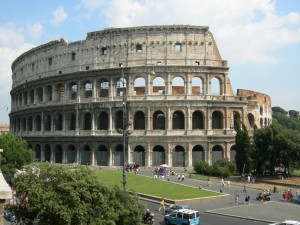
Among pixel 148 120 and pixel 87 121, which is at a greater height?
pixel 87 121

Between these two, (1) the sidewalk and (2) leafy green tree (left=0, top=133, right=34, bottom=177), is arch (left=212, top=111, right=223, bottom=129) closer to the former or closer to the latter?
(1) the sidewalk

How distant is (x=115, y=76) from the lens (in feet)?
158

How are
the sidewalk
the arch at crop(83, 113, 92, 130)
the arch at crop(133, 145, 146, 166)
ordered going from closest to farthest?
the sidewalk
the arch at crop(133, 145, 146, 166)
the arch at crop(83, 113, 92, 130)

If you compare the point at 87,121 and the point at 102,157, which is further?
the point at 87,121

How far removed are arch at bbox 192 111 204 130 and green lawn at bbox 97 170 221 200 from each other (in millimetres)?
13376

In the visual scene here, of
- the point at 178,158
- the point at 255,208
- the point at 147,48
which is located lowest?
the point at 255,208

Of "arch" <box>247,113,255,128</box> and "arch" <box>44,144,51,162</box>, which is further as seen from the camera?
"arch" <box>44,144,51,162</box>

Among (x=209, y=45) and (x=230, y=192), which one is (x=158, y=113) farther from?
(x=230, y=192)

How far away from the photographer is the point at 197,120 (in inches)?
1896

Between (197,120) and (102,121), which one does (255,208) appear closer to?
(197,120)

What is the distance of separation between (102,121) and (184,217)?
3015cm

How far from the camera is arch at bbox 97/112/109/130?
162ft

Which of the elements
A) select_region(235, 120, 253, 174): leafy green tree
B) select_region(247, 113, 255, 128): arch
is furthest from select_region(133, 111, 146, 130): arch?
select_region(247, 113, 255, 128): arch

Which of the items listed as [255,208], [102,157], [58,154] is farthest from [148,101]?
[255,208]
